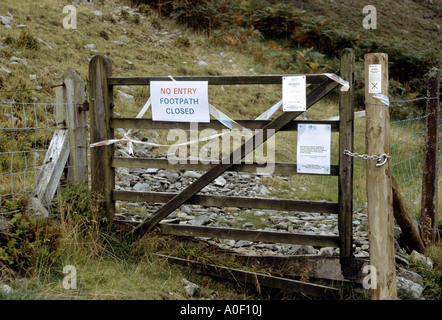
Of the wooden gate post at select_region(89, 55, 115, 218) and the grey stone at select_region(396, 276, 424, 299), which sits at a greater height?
the wooden gate post at select_region(89, 55, 115, 218)

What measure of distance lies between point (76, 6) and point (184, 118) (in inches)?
538

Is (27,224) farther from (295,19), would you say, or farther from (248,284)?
(295,19)

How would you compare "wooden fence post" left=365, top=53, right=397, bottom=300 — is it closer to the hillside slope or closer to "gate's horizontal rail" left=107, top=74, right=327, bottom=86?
"gate's horizontal rail" left=107, top=74, right=327, bottom=86

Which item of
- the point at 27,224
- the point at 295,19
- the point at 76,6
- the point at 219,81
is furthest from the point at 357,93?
the point at 27,224

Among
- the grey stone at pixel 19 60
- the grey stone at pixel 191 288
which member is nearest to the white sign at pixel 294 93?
the grey stone at pixel 191 288

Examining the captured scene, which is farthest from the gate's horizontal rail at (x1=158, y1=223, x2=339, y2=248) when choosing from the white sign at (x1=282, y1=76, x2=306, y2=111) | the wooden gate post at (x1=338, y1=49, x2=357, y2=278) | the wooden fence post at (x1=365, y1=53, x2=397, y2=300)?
the white sign at (x1=282, y1=76, x2=306, y2=111)

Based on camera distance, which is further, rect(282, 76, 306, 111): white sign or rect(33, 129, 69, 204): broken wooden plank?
rect(33, 129, 69, 204): broken wooden plank

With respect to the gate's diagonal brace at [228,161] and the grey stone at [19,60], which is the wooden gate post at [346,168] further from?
the grey stone at [19,60]

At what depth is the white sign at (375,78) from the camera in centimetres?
430

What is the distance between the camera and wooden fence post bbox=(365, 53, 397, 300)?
416 centimetres

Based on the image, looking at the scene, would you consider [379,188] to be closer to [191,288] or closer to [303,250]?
[303,250]

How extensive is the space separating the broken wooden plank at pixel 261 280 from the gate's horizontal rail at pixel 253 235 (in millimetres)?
330

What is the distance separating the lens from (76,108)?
5.57 meters

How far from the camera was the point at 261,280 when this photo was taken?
4949mm
